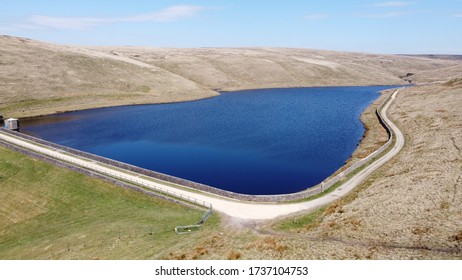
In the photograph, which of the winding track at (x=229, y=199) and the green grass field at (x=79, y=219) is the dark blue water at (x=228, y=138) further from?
the green grass field at (x=79, y=219)

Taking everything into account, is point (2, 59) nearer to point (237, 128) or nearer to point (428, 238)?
point (237, 128)

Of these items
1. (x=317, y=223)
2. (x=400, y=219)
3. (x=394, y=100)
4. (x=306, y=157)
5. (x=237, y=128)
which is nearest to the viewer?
(x=400, y=219)

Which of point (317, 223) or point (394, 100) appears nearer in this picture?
point (317, 223)

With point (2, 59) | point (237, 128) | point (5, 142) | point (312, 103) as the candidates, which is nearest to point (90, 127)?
point (5, 142)

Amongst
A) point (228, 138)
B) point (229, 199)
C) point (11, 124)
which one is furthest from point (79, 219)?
point (11, 124)

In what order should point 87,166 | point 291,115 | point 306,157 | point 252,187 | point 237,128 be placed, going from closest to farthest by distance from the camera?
point 252,187, point 87,166, point 306,157, point 237,128, point 291,115

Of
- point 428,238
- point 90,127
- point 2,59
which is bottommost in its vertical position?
point 90,127

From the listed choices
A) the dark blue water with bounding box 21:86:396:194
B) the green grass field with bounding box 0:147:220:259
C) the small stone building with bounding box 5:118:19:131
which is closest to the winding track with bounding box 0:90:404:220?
the green grass field with bounding box 0:147:220:259
